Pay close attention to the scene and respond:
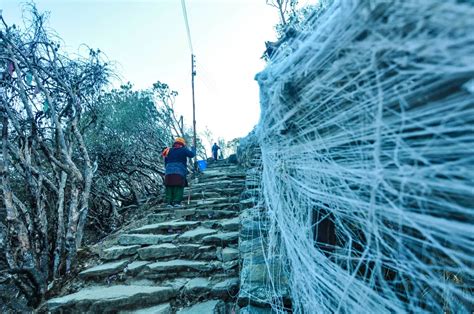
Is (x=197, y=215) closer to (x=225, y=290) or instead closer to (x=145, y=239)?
(x=145, y=239)

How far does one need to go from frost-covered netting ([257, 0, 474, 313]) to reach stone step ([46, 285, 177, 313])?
7.06 feet

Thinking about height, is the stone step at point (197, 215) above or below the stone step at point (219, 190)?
below

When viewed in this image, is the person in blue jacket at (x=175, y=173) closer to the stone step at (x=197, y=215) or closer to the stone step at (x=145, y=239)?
the stone step at (x=197, y=215)

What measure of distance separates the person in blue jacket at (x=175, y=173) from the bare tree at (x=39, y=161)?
5.43 ft

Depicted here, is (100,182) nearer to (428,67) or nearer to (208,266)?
(208,266)

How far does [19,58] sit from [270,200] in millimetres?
4872

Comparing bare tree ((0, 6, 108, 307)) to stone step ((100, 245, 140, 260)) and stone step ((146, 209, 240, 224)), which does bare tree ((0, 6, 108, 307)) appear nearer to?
stone step ((100, 245, 140, 260))

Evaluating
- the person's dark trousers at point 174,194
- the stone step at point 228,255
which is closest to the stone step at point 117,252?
the stone step at point 228,255

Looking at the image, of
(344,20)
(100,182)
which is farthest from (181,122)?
(344,20)

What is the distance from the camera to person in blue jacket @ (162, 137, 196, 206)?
5.64 metres

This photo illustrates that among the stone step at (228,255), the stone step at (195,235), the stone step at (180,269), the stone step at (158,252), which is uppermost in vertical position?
the stone step at (195,235)

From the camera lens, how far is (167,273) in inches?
126

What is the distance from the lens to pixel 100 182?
27.8 feet

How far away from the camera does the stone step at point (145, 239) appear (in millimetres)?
3916
